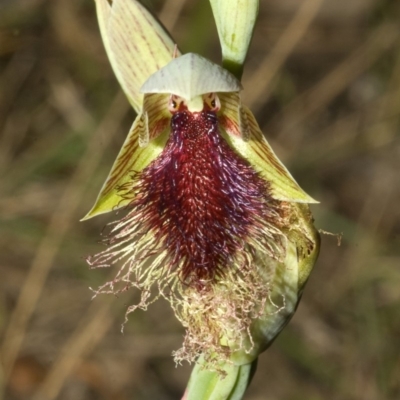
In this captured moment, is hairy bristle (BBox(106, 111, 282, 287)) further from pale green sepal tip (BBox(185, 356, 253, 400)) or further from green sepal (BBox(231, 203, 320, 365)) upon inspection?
pale green sepal tip (BBox(185, 356, 253, 400))

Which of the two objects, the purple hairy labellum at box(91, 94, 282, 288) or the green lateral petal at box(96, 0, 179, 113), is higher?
the green lateral petal at box(96, 0, 179, 113)

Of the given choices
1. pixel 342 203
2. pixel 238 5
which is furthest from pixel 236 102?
pixel 342 203

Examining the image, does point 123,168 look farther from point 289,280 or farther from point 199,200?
point 289,280

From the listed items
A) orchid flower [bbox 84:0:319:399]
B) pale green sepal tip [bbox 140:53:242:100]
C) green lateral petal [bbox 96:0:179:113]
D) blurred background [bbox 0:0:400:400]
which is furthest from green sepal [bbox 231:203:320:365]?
blurred background [bbox 0:0:400:400]

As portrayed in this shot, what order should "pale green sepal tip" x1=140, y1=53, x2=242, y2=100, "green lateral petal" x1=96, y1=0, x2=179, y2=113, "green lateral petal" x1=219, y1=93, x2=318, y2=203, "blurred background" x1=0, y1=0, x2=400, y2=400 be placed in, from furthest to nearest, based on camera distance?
"blurred background" x1=0, y1=0, x2=400, y2=400, "green lateral petal" x1=96, y1=0, x2=179, y2=113, "green lateral petal" x1=219, y1=93, x2=318, y2=203, "pale green sepal tip" x1=140, y1=53, x2=242, y2=100

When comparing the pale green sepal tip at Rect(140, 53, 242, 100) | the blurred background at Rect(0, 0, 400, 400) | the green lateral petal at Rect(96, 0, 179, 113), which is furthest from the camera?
the blurred background at Rect(0, 0, 400, 400)

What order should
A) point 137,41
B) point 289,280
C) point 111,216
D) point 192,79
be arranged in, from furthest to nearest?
point 111,216
point 137,41
point 289,280
point 192,79

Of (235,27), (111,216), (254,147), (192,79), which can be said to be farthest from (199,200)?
(111,216)
